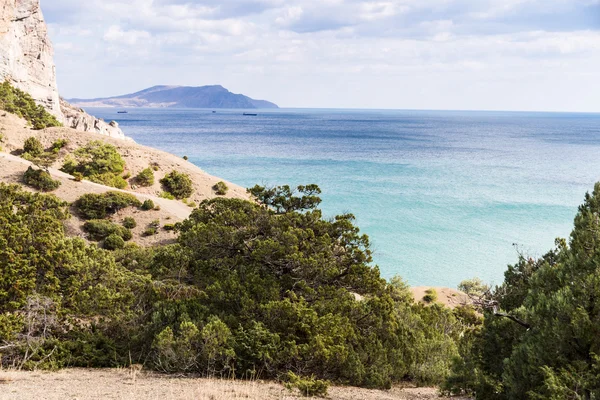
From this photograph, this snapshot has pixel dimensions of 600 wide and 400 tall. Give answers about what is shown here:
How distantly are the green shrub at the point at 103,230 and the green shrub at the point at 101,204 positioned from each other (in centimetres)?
260

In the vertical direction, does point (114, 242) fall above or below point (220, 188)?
below

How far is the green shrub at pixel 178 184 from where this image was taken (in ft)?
180

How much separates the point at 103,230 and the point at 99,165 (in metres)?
18.1

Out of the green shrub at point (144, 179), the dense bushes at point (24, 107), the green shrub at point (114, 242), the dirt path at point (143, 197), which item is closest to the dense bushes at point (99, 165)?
the green shrub at point (144, 179)

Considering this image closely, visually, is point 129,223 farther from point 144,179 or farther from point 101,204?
point 144,179

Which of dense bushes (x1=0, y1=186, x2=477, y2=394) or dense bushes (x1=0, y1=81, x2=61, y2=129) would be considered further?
dense bushes (x1=0, y1=81, x2=61, y2=129)

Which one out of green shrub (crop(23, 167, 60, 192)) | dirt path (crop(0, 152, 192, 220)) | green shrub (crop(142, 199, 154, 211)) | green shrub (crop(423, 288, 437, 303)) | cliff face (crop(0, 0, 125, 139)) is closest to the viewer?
green shrub (crop(423, 288, 437, 303))

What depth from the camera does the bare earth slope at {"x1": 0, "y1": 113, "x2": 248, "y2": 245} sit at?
1721 inches

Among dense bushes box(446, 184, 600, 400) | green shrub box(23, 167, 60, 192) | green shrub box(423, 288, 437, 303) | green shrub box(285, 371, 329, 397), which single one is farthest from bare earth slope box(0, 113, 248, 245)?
dense bushes box(446, 184, 600, 400)

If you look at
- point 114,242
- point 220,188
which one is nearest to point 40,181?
point 114,242

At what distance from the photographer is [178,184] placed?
182ft

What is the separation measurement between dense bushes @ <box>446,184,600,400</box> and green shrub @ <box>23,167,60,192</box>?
42263 millimetres

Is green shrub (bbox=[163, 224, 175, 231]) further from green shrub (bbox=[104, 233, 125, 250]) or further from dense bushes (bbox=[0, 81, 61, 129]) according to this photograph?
dense bushes (bbox=[0, 81, 61, 129])

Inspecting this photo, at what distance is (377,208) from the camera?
204 ft
